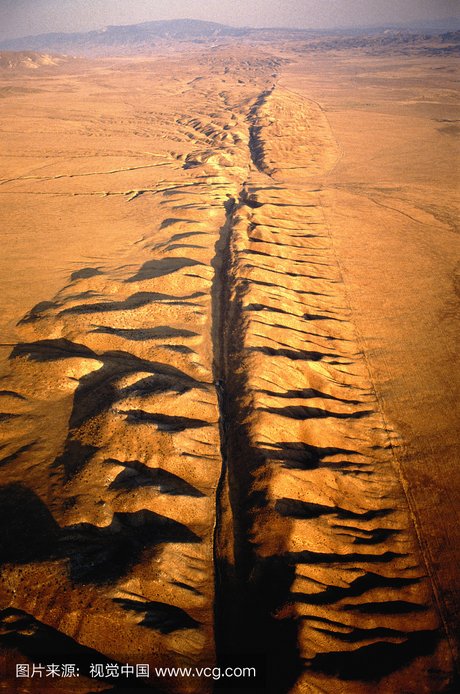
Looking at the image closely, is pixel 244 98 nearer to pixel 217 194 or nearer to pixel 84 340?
pixel 217 194

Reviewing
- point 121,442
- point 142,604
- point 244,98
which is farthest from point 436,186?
point 244,98

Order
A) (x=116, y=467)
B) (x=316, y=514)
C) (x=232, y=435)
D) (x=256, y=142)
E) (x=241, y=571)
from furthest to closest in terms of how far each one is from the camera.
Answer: (x=256, y=142), (x=232, y=435), (x=316, y=514), (x=116, y=467), (x=241, y=571)

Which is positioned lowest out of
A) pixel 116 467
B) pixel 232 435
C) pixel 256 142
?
pixel 232 435

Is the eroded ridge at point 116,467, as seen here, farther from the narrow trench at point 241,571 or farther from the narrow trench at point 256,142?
the narrow trench at point 256,142

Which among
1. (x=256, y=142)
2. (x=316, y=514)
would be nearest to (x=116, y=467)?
(x=316, y=514)

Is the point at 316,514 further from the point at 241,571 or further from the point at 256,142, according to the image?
the point at 256,142

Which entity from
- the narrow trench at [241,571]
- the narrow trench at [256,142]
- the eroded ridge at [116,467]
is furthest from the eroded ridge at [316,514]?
the narrow trench at [256,142]

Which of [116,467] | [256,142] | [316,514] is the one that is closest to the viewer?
[116,467]
